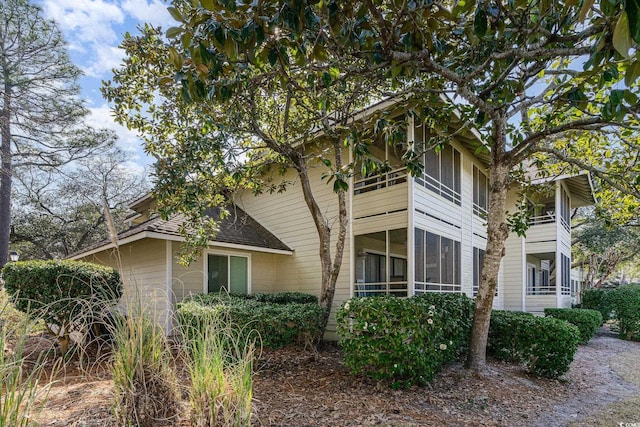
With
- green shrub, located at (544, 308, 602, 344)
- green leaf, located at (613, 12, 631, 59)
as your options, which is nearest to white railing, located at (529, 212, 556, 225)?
green shrub, located at (544, 308, 602, 344)

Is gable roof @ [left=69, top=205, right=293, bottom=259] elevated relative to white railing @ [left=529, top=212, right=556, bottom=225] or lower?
lower

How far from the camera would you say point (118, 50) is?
7254 millimetres

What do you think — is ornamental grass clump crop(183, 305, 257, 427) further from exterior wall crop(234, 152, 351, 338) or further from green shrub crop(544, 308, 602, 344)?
Result: green shrub crop(544, 308, 602, 344)

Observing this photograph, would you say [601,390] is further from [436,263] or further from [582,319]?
[582,319]

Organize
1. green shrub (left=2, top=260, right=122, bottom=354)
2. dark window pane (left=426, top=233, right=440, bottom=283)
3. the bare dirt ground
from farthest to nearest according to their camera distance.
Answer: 1. dark window pane (left=426, top=233, right=440, bottom=283)
2. green shrub (left=2, top=260, right=122, bottom=354)
3. the bare dirt ground

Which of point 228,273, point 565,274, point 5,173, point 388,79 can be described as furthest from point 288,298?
point 5,173

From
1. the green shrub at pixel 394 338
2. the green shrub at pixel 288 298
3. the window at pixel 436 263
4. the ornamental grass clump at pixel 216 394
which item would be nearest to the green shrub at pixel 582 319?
the window at pixel 436 263

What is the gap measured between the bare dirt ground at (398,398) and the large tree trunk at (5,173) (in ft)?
46.0

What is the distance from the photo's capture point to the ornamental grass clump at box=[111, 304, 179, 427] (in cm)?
314

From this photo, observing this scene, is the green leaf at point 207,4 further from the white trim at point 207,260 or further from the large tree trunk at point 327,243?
the white trim at point 207,260

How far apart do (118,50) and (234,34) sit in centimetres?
545

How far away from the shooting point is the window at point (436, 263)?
9305mm

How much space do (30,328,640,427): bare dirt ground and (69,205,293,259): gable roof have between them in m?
3.34

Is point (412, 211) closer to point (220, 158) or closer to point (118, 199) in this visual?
point (220, 158)
